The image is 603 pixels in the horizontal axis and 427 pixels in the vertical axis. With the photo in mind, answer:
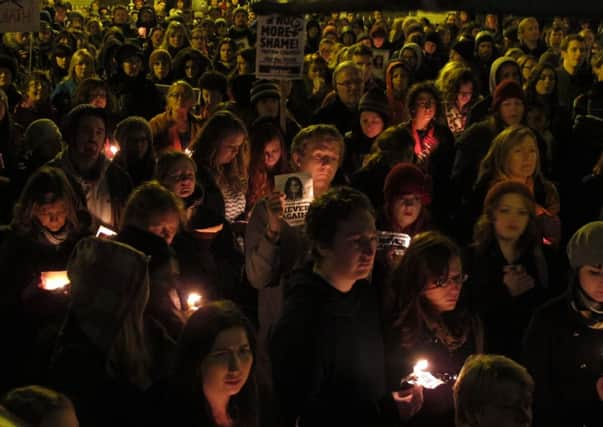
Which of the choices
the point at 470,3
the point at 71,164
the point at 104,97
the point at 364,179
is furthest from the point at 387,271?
the point at 104,97

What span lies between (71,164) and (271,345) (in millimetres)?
3177

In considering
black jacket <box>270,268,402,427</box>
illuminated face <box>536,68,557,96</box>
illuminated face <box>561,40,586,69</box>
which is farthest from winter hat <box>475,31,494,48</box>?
black jacket <box>270,268,402,427</box>

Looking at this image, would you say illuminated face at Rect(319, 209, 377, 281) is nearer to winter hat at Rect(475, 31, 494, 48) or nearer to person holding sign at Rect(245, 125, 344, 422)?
person holding sign at Rect(245, 125, 344, 422)

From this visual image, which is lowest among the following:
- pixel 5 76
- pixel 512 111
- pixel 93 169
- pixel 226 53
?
pixel 93 169

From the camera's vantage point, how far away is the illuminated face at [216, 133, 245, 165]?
6160 millimetres

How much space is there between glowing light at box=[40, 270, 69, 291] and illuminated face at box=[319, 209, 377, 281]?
147cm

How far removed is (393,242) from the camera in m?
4.78

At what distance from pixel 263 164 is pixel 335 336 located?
246 cm

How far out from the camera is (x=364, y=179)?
21.0ft

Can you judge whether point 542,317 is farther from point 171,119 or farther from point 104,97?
point 104,97

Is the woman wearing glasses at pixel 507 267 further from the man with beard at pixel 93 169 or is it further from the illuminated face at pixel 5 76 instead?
the illuminated face at pixel 5 76

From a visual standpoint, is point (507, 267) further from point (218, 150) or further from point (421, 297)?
point (218, 150)

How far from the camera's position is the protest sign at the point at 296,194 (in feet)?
16.0

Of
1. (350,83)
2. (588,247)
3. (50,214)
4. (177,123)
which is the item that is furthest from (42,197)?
(350,83)
